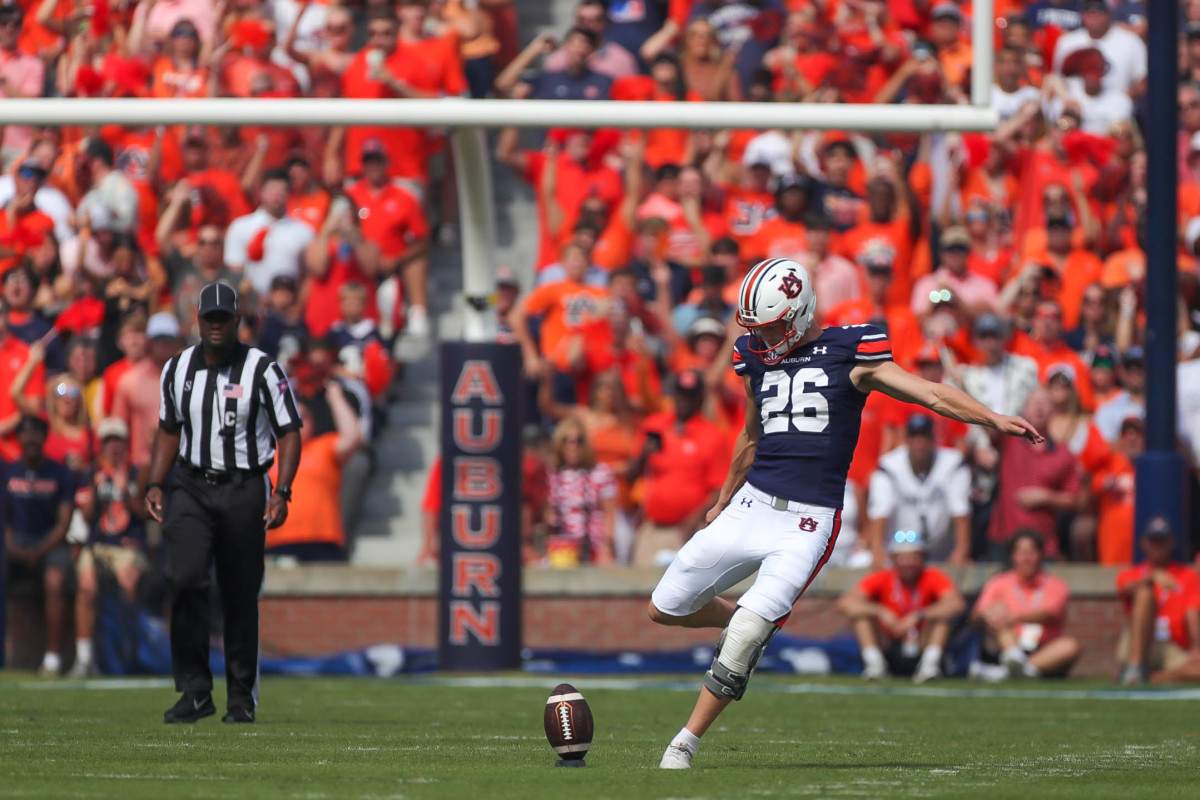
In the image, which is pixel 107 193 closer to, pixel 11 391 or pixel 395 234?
pixel 11 391

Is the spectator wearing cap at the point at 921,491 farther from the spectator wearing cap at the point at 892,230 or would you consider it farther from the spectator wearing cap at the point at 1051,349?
the spectator wearing cap at the point at 892,230

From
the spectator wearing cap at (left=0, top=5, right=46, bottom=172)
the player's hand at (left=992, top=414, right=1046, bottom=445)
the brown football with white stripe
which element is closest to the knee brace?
the brown football with white stripe

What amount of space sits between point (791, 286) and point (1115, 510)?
721 centimetres

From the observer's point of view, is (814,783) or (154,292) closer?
(814,783)

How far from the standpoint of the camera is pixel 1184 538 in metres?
12.6

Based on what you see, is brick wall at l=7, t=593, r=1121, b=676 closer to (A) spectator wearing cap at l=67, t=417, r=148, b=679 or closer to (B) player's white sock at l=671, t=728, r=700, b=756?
(A) spectator wearing cap at l=67, t=417, r=148, b=679

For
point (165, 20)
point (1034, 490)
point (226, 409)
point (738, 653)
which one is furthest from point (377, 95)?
point (738, 653)

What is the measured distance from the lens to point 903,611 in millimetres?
12422

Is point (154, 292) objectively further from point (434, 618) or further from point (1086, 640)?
point (1086, 640)

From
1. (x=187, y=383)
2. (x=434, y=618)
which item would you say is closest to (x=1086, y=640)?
(x=434, y=618)

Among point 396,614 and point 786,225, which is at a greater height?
point 786,225

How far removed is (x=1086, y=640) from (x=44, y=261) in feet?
26.3

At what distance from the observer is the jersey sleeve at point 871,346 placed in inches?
262

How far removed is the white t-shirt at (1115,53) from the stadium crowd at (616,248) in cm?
3
